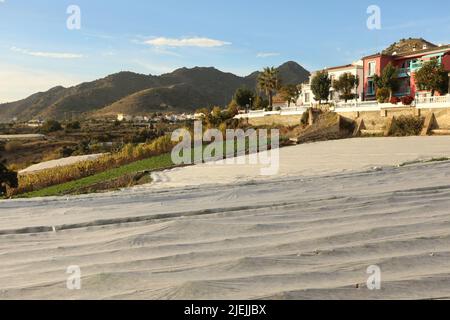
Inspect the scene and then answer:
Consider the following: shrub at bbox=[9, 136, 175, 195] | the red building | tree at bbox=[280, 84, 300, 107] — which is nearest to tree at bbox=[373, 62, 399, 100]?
the red building

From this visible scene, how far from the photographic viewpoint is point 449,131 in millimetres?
22203

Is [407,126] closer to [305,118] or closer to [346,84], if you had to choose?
[305,118]

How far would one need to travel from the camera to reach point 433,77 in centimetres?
3017

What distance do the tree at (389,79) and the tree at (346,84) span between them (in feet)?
14.2

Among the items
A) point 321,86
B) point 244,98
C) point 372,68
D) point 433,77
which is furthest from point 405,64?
point 244,98

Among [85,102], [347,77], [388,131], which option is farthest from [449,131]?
[85,102]

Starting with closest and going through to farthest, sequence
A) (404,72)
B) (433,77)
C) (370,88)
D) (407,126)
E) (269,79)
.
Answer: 1. (407,126)
2. (433,77)
3. (404,72)
4. (370,88)
5. (269,79)

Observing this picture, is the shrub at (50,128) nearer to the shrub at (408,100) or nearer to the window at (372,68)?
the window at (372,68)

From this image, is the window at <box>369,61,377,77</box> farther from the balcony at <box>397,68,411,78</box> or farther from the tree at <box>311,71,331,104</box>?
the tree at <box>311,71,331,104</box>

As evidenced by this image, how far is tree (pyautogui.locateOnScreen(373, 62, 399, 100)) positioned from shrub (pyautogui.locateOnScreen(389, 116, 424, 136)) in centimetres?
1115

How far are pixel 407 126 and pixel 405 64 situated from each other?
1628 centimetres

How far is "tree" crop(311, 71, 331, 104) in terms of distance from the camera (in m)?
41.3
